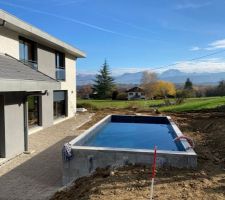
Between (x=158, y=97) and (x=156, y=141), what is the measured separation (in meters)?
52.9

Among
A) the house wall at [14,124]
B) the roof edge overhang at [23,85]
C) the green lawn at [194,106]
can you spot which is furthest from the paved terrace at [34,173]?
the green lawn at [194,106]

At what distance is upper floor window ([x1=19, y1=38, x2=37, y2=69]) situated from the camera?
1920 cm

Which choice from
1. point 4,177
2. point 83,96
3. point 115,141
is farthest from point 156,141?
point 83,96

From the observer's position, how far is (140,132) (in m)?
21.5

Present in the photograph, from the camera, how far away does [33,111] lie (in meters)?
21.5

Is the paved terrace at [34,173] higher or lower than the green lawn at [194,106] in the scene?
lower

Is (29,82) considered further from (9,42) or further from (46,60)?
(46,60)

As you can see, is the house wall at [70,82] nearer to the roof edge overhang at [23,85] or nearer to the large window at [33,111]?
the large window at [33,111]

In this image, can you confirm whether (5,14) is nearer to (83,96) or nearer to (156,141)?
(156,141)

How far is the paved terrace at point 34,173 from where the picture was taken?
9586 mm

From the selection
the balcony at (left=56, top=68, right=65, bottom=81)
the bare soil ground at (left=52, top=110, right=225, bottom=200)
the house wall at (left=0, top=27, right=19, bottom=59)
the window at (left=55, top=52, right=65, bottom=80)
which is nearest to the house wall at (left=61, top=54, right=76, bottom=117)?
the balcony at (left=56, top=68, right=65, bottom=81)

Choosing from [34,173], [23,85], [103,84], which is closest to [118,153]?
[34,173]

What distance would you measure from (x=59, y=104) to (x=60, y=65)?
3.30 metres

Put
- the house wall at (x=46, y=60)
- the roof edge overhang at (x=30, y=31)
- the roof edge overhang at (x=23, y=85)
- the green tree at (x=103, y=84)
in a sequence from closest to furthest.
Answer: the roof edge overhang at (x=23, y=85)
the roof edge overhang at (x=30, y=31)
the house wall at (x=46, y=60)
the green tree at (x=103, y=84)
